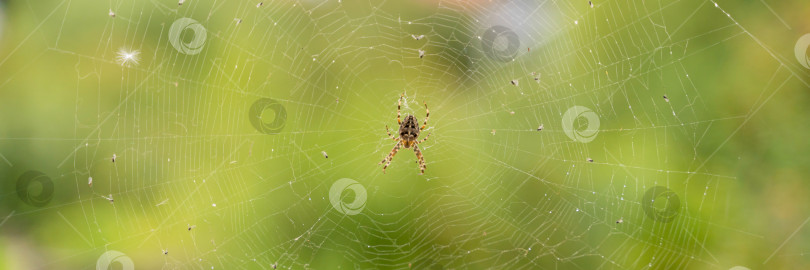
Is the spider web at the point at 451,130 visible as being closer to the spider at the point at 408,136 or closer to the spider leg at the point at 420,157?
the spider leg at the point at 420,157

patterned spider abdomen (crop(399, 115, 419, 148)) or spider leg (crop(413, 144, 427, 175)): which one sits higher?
patterned spider abdomen (crop(399, 115, 419, 148))

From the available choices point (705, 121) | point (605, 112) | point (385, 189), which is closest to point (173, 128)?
point (385, 189)

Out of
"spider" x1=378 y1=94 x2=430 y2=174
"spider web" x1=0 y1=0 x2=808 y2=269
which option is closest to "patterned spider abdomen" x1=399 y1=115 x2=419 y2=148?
"spider" x1=378 y1=94 x2=430 y2=174

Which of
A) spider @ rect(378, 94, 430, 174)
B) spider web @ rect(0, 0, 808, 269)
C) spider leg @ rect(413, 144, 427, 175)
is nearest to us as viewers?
spider web @ rect(0, 0, 808, 269)

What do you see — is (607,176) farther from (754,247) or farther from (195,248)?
(195,248)

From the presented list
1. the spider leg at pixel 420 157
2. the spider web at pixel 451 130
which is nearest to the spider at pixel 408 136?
the spider leg at pixel 420 157

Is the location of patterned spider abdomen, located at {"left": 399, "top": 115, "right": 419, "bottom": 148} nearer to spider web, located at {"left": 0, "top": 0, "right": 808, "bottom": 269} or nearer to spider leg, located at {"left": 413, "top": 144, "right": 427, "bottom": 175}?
spider leg, located at {"left": 413, "top": 144, "right": 427, "bottom": 175}
